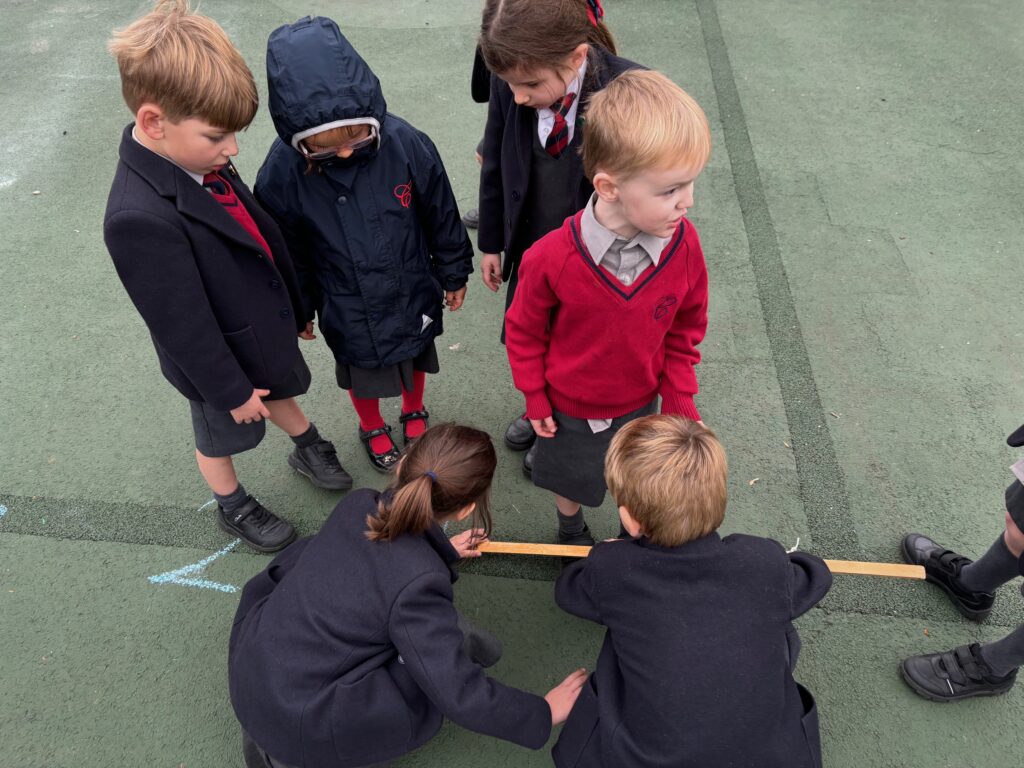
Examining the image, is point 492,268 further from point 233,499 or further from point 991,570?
point 991,570

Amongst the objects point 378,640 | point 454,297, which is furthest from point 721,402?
point 378,640

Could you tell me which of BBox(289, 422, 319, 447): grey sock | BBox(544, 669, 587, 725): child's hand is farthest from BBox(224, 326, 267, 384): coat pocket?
BBox(544, 669, 587, 725): child's hand

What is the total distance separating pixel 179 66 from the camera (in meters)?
1.58

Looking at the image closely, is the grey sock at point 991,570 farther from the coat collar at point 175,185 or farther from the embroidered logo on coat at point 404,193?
the coat collar at point 175,185

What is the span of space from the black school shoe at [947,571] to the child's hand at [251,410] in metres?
2.15

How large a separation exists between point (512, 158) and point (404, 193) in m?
0.34

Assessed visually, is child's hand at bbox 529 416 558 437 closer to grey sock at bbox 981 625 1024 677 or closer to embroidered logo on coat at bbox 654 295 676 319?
embroidered logo on coat at bbox 654 295 676 319

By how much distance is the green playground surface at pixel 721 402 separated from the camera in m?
2.17

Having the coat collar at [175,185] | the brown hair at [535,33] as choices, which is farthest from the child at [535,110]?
the coat collar at [175,185]

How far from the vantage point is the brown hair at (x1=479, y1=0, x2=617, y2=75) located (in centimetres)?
180

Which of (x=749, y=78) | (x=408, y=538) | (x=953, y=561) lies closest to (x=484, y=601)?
(x=408, y=538)

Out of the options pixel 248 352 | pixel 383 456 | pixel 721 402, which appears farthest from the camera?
pixel 721 402

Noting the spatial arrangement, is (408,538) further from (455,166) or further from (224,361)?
(455,166)

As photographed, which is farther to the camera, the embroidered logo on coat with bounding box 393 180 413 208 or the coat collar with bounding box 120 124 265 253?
the embroidered logo on coat with bounding box 393 180 413 208
